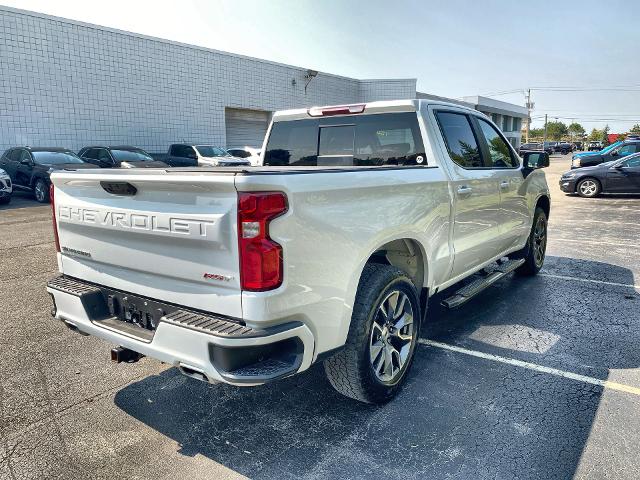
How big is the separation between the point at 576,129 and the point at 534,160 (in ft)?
550

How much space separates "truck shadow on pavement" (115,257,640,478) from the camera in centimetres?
257

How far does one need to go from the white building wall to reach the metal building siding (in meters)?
0.74

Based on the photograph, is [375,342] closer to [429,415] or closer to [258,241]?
[429,415]

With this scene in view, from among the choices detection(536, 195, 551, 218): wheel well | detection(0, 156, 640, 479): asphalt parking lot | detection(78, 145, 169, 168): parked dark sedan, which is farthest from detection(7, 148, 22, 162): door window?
detection(536, 195, 551, 218): wheel well

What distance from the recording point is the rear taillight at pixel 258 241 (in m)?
2.18

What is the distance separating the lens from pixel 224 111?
23.9 metres

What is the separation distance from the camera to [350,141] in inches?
161

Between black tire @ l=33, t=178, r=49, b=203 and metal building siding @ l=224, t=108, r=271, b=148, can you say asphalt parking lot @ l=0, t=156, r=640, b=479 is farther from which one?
metal building siding @ l=224, t=108, r=271, b=148

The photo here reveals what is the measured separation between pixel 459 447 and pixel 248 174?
195 centimetres

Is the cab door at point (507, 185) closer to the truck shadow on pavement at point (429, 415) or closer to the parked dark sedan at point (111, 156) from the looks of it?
the truck shadow on pavement at point (429, 415)

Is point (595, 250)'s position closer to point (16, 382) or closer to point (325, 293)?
point (325, 293)

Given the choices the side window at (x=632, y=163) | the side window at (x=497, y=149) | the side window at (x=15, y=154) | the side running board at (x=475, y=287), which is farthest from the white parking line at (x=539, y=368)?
the side window at (x=632, y=163)

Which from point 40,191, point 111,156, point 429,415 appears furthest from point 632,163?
point 40,191

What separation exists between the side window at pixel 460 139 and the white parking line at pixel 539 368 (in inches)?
62.9
